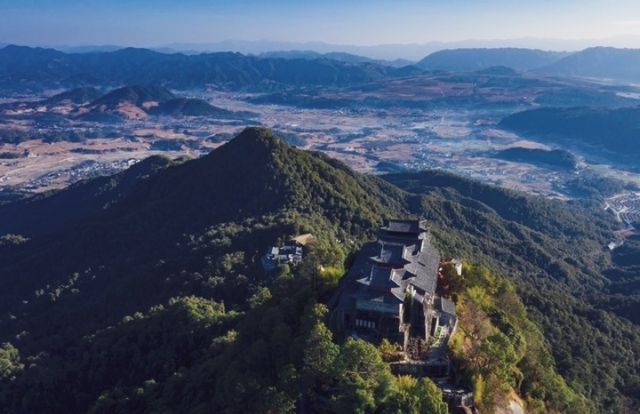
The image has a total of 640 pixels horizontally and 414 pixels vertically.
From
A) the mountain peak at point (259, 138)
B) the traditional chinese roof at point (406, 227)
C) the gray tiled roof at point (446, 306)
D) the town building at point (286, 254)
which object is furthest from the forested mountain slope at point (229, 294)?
the gray tiled roof at point (446, 306)

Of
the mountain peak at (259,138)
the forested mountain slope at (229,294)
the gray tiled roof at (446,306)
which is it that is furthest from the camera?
the mountain peak at (259,138)

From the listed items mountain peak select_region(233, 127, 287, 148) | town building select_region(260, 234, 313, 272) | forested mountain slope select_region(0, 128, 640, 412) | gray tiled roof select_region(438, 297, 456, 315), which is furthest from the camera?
mountain peak select_region(233, 127, 287, 148)

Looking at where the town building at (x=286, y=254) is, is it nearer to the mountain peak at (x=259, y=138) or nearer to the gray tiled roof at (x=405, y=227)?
the gray tiled roof at (x=405, y=227)

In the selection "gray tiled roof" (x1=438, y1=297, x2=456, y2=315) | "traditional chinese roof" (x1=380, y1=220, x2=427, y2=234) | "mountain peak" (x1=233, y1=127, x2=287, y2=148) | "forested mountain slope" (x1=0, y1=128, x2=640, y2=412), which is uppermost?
"traditional chinese roof" (x1=380, y1=220, x2=427, y2=234)

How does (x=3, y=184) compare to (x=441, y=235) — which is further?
(x=3, y=184)

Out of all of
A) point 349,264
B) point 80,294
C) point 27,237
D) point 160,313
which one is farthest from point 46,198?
point 349,264

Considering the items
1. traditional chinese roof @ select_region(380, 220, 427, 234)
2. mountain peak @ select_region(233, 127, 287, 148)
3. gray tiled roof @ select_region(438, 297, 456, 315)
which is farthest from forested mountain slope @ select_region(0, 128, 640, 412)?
gray tiled roof @ select_region(438, 297, 456, 315)

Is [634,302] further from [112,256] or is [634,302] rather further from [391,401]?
[112,256]

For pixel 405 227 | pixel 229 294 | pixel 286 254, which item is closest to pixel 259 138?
pixel 286 254

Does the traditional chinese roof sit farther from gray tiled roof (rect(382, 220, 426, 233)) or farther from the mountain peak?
the mountain peak
